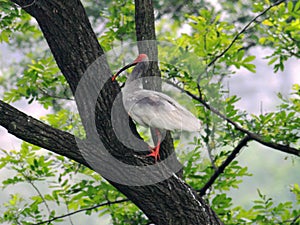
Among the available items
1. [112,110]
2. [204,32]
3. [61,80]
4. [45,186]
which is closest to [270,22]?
[204,32]

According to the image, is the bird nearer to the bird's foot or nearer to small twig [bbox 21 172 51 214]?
the bird's foot

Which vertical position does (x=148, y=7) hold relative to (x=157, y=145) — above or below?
above

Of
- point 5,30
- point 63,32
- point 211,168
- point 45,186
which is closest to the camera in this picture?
point 63,32

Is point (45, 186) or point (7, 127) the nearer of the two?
point (7, 127)

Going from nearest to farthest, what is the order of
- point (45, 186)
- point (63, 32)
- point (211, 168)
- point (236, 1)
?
point (63, 32)
point (211, 168)
point (45, 186)
point (236, 1)

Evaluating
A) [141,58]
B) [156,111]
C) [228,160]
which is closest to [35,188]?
[228,160]

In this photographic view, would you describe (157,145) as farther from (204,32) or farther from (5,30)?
(5,30)

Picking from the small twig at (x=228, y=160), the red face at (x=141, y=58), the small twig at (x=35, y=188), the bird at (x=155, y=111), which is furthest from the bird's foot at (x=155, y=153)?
the small twig at (x=35, y=188)

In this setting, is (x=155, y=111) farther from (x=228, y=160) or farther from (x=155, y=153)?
(x=228, y=160)

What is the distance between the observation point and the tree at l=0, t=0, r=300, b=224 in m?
3.04

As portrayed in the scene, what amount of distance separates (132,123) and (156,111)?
0.95 feet

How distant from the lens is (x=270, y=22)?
14.9ft

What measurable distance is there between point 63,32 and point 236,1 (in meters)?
5.52

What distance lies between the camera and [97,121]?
308 centimetres
